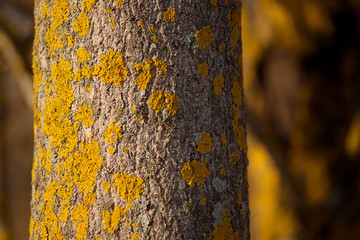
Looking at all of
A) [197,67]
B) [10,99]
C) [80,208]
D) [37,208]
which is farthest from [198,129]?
[10,99]

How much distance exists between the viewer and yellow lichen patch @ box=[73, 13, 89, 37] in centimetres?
93

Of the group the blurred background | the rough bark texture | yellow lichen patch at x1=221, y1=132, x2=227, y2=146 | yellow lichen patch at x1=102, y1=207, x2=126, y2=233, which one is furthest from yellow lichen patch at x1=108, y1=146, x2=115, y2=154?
the blurred background

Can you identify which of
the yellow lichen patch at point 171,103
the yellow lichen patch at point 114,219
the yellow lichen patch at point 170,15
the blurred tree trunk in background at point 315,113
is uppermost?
the blurred tree trunk in background at point 315,113

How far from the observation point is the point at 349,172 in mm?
3502

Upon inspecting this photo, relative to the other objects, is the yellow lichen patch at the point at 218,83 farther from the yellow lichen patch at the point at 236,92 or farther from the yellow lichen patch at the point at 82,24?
the yellow lichen patch at the point at 82,24

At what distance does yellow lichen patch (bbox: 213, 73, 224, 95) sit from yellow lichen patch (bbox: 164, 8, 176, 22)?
16 cm

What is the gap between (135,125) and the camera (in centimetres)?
90

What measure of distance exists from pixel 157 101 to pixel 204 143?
139mm

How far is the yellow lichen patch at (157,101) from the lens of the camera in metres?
0.91

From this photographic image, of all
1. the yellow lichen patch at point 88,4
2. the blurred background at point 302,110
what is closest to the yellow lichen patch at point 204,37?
the yellow lichen patch at point 88,4

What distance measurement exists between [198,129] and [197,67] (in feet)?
0.45

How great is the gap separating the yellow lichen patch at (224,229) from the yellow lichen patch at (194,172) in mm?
99

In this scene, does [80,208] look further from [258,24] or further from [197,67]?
[258,24]

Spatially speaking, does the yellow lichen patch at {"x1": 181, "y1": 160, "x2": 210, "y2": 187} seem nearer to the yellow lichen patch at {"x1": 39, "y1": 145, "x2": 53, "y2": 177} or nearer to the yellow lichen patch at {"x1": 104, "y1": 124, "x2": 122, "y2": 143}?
the yellow lichen patch at {"x1": 104, "y1": 124, "x2": 122, "y2": 143}
